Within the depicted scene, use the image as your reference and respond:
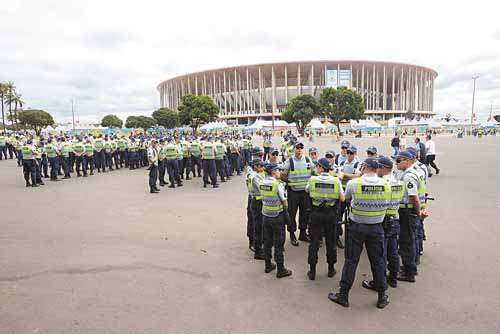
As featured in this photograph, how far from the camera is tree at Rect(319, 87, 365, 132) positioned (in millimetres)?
53000

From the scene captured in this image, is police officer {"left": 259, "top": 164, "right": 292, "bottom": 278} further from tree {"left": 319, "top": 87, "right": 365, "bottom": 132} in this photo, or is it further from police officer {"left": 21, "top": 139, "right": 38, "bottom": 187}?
tree {"left": 319, "top": 87, "right": 365, "bottom": 132}

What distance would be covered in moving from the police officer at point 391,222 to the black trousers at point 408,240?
0.20 meters

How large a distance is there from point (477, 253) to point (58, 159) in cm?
1460

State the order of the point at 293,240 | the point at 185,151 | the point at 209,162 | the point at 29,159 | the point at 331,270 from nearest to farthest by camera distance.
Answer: the point at 331,270 < the point at 293,240 < the point at 209,162 < the point at 29,159 < the point at 185,151

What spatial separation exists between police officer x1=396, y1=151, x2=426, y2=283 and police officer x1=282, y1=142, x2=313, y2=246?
178 centimetres

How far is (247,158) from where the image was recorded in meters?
16.3

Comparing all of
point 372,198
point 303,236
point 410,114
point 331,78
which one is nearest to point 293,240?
point 303,236

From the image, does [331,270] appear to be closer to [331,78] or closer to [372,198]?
[372,198]

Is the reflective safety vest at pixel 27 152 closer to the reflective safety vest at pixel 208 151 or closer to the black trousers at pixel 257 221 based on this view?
the reflective safety vest at pixel 208 151

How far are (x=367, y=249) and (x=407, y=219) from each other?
1.05 meters

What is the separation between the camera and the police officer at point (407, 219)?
4167 millimetres

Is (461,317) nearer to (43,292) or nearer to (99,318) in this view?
(99,318)

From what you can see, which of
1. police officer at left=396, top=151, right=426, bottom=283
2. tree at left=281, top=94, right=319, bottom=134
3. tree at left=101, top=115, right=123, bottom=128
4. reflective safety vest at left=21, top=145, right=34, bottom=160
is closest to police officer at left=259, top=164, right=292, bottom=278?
police officer at left=396, top=151, right=426, bottom=283

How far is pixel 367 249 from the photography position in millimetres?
3617
